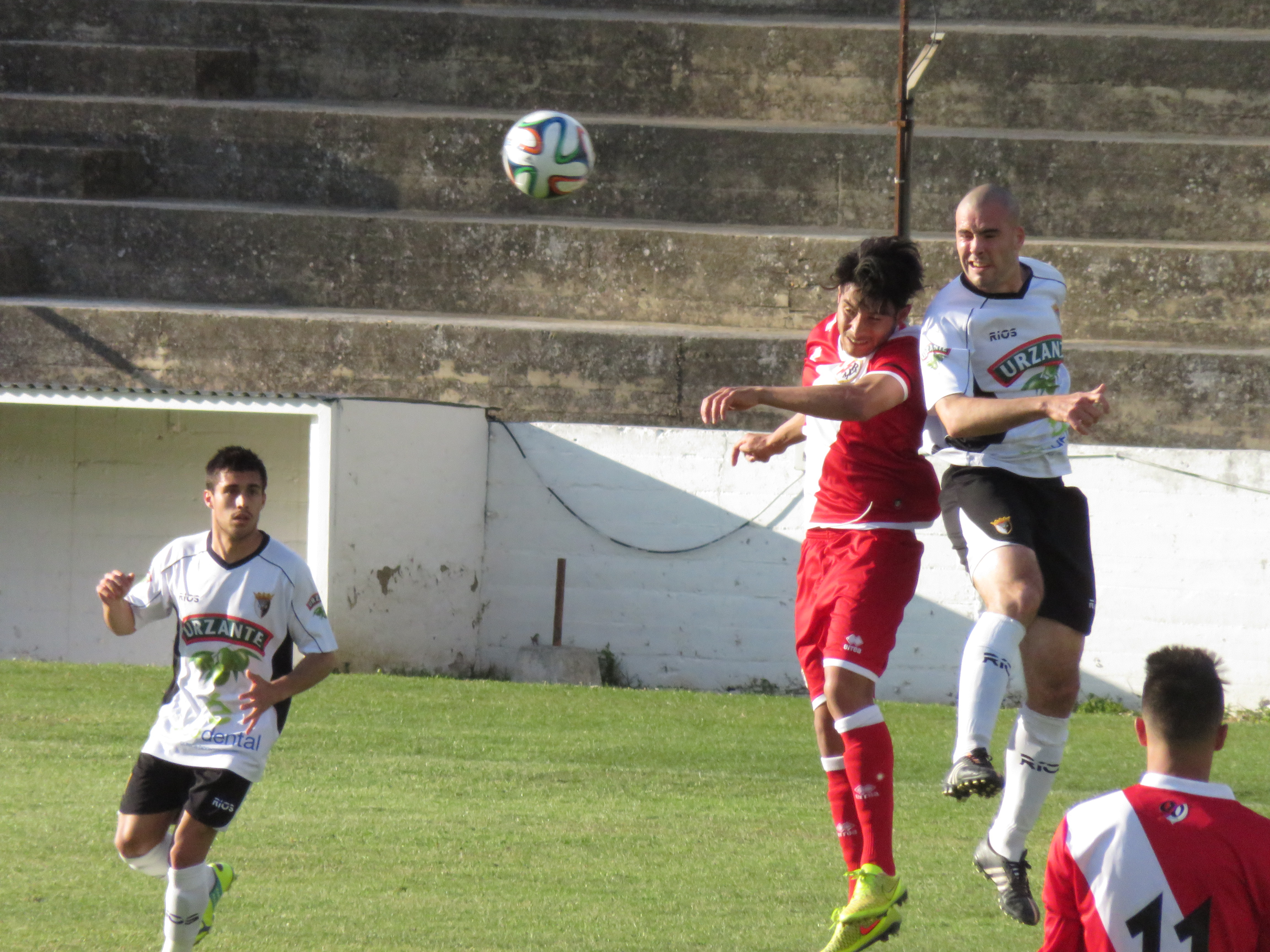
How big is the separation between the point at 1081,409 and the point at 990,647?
0.87 m

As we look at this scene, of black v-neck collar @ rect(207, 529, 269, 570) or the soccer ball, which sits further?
the soccer ball

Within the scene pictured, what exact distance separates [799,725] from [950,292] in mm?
7436

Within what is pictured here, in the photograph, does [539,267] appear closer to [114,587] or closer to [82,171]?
[82,171]

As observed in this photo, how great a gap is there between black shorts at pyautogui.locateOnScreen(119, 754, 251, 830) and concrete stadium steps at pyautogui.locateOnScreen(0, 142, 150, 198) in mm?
15683

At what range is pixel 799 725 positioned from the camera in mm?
12281

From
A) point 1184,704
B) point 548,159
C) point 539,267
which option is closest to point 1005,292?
point 1184,704

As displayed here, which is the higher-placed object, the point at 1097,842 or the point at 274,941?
the point at 1097,842

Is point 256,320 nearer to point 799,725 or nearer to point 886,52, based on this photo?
point 799,725

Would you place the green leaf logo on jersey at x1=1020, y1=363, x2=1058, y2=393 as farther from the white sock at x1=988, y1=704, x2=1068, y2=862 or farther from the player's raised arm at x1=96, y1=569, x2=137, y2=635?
the player's raised arm at x1=96, y1=569, x2=137, y2=635

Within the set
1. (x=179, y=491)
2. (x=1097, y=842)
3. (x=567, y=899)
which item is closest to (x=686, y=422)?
(x=179, y=491)

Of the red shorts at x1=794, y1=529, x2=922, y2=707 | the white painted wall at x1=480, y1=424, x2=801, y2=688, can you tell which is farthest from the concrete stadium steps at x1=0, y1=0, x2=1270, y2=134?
the red shorts at x1=794, y1=529, x2=922, y2=707

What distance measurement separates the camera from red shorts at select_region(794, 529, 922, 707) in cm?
509

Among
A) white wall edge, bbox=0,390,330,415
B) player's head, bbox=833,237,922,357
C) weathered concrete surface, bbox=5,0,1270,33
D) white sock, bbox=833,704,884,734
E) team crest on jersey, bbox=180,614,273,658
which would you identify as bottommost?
white sock, bbox=833,704,884,734

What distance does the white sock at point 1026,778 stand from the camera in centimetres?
527
